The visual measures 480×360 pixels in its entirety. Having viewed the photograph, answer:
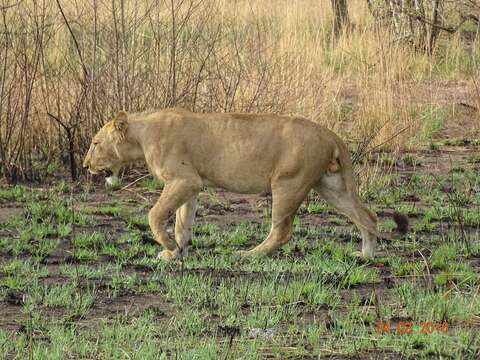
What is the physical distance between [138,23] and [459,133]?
4.57 m

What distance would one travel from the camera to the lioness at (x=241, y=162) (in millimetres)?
7496

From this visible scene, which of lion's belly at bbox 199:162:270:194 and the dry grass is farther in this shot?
the dry grass

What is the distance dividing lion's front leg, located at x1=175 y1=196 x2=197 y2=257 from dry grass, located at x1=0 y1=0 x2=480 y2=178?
221 cm

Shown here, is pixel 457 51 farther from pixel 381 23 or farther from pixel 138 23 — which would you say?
pixel 138 23

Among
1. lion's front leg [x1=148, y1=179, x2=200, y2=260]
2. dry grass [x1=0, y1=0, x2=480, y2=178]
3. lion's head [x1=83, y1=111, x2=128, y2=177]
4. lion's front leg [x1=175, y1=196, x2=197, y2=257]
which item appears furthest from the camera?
dry grass [x1=0, y1=0, x2=480, y2=178]

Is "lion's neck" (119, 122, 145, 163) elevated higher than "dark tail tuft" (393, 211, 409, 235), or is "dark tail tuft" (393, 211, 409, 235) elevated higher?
"lion's neck" (119, 122, 145, 163)

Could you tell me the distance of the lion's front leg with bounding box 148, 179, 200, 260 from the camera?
7477 mm

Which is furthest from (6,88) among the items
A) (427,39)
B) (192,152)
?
(427,39)

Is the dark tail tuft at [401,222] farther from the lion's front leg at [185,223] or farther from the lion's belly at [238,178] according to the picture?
the lion's front leg at [185,223]

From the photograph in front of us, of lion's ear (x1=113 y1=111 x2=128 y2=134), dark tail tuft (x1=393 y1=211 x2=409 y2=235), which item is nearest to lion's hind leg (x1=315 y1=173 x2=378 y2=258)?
dark tail tuft (x1=393 y1=211 x2=409 y2=235)

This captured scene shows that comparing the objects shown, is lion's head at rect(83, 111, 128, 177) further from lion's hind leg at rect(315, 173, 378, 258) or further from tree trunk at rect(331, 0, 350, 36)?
tree trunk at rect(331, 0, 350, 36)

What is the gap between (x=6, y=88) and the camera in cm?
1022

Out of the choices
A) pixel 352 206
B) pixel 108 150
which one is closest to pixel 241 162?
pixel 352 206

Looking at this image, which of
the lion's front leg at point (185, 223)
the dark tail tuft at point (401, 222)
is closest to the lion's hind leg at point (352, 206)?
the dark tail tuft at point (401, 222)
